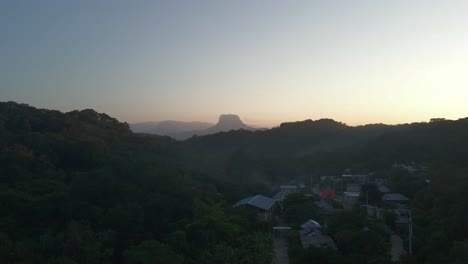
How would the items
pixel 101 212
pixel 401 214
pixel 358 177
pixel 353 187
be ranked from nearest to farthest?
pixel 101 212 → pixel 401 214 → pixel 353 187 → pixel 358 177

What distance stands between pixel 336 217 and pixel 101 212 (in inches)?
292

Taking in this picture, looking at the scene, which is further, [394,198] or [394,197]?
[394,197]

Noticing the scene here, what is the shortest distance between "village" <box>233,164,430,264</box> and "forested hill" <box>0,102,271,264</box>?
1.29 metres

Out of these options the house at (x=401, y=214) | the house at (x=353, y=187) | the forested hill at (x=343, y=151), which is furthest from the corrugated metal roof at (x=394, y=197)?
the house at (x=353, y=187)

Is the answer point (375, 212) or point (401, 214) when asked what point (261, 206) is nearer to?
point (375, 212)

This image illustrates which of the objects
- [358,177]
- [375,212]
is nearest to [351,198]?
[375,212]

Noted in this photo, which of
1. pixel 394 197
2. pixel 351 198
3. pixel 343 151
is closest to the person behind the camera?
pixel 394 197

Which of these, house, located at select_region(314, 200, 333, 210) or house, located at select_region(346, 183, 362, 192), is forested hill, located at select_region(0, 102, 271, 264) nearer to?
house, located at select_region(314, 200, 333, 210)

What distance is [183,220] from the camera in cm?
1380

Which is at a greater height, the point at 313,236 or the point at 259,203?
the point at 259,203

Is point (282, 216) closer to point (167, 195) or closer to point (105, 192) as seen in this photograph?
point (167, 195)

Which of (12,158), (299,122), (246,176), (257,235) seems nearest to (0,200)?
(12,158)

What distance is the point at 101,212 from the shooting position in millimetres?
13211

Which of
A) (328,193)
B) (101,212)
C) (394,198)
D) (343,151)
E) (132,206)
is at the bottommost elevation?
(328,193)
